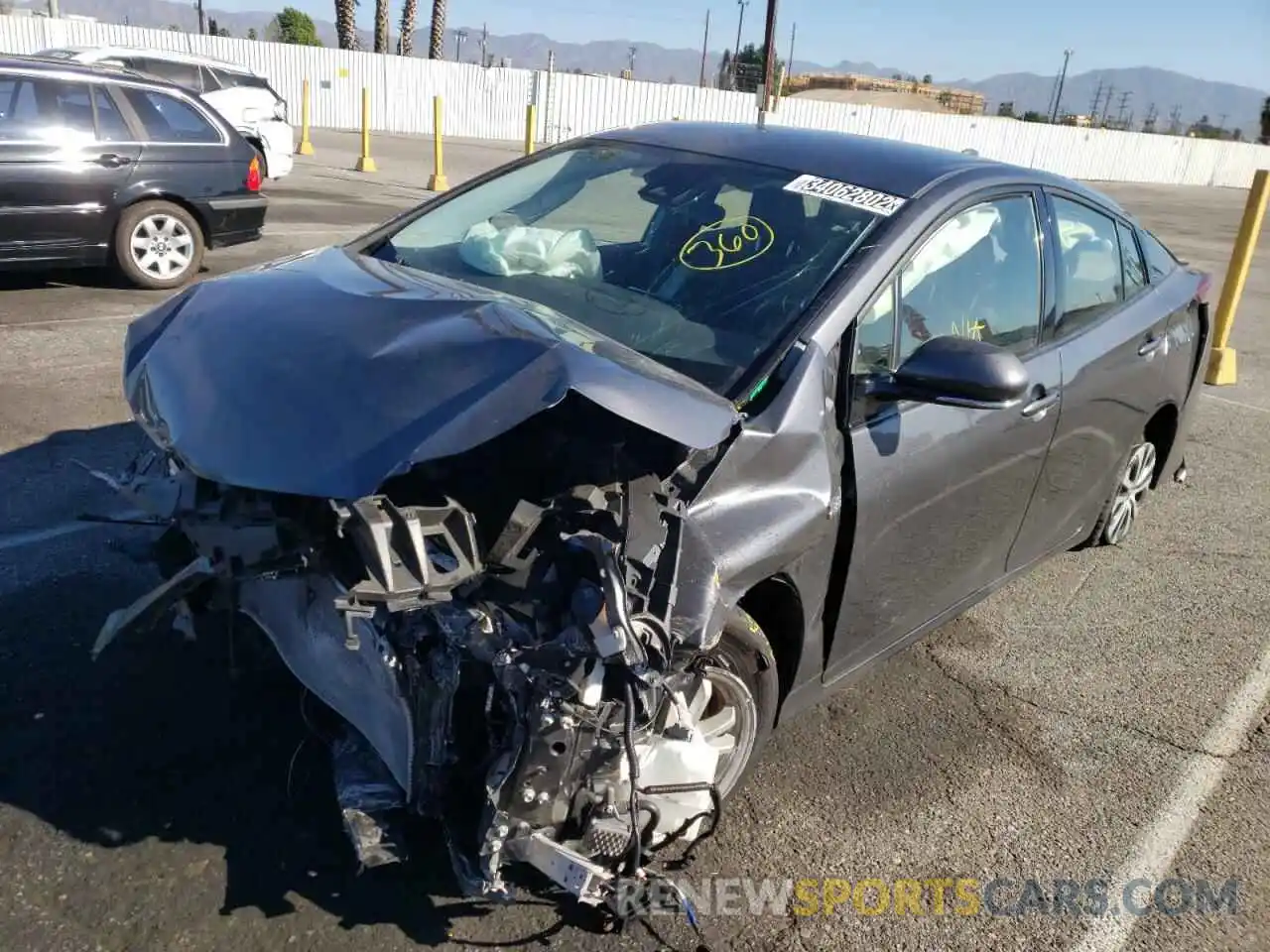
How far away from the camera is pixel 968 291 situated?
127 inches

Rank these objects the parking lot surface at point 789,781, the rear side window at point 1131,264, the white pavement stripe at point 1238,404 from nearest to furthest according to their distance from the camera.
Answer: the parking lot surface at point 789,781 < the rear side window at point 1131,264 < the white pavement stripe at point 1238,404

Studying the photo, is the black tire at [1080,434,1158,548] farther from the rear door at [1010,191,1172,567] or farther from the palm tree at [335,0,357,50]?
the palm tree at [335,0,357,50]

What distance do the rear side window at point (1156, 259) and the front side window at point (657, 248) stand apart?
2088mm

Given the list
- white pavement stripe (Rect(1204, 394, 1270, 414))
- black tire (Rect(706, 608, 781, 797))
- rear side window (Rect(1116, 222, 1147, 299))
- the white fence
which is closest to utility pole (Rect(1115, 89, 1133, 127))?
the white fence

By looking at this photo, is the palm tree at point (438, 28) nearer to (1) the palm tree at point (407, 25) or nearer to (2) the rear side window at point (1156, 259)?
(1) the palm tree at point (407, 25)

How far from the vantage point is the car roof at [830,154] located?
3.24 metres

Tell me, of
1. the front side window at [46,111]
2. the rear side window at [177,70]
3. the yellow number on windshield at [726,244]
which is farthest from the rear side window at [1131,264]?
the rear side window at [177,70]

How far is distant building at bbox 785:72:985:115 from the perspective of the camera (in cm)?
6256

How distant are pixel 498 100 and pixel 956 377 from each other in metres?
32.8

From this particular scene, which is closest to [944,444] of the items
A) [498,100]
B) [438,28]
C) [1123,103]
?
[498,100]

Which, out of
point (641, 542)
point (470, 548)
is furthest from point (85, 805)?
point (641, 542)

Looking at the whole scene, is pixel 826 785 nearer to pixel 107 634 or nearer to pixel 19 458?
pixel 107 634

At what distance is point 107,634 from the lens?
7.97ft

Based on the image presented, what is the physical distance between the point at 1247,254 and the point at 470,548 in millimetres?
8035
